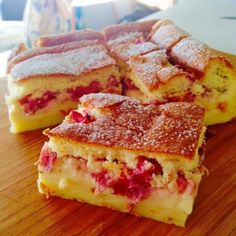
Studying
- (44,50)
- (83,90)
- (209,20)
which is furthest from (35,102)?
(209,20)

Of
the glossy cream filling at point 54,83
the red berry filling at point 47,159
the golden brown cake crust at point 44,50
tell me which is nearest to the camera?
the red berry filling at point 47,159

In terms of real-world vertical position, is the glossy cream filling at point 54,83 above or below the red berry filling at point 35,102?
above

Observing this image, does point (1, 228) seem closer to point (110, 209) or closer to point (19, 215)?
point (19, 215)

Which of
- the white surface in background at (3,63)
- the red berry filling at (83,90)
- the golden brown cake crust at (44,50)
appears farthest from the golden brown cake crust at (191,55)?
the white surface in background at (3,63)

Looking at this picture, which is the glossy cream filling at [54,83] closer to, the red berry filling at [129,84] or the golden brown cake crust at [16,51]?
the red berry filling at [129,84]

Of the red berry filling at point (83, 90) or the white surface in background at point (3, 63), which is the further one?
the white surface in background at point (3, 63)

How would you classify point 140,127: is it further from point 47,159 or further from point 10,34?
point 10,34

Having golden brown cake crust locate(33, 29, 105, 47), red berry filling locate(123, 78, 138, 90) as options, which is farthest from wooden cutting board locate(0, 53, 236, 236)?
golden brown cake crust locate(33, 29, 105, 47)
